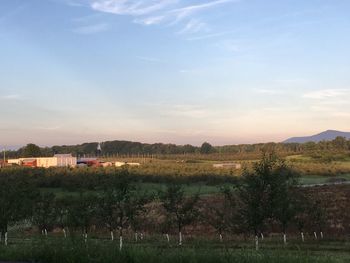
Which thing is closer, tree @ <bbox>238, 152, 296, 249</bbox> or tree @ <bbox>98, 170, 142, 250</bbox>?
tree @ <bbox>238, 152, 296, 249</bbox>

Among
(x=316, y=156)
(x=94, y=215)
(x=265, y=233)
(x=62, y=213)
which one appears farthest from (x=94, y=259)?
(x=316, y=156)

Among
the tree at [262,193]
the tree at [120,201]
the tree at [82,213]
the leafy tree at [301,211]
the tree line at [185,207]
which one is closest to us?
the tree at [262,193]

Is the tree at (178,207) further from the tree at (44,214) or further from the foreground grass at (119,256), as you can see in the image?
the foreground grass at (119,256)

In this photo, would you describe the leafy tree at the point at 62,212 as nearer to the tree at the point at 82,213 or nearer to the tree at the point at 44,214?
the tree at the point at 44,214

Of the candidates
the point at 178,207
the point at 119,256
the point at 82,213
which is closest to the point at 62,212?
the point at 82,213

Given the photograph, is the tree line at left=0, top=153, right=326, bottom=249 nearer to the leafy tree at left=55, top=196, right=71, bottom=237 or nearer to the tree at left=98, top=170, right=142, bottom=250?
the tree at left=98, top=170, right=142, bottom=250

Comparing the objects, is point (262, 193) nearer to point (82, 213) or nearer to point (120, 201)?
point (120, 201)

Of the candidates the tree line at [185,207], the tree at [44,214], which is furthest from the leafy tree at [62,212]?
the tree at [44,214]

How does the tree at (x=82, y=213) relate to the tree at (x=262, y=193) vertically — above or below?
below

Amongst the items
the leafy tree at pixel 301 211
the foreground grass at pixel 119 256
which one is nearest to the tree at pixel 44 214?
the leafy tree at pixel 301 211

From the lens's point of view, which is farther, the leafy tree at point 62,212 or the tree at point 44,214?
Result: the leafy tree at point 62,212

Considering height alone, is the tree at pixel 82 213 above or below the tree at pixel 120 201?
below

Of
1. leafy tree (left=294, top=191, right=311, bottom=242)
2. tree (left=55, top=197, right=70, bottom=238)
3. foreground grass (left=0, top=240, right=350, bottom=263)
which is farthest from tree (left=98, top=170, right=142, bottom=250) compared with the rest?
foreground grass (left=0, top=240, right=350, bottom=263)

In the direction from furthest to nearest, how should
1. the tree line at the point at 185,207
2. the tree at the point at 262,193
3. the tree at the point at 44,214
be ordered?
the tree at the point at 44,214 < the tree line at the point at 185,207 < the tree at the point at 262,193
